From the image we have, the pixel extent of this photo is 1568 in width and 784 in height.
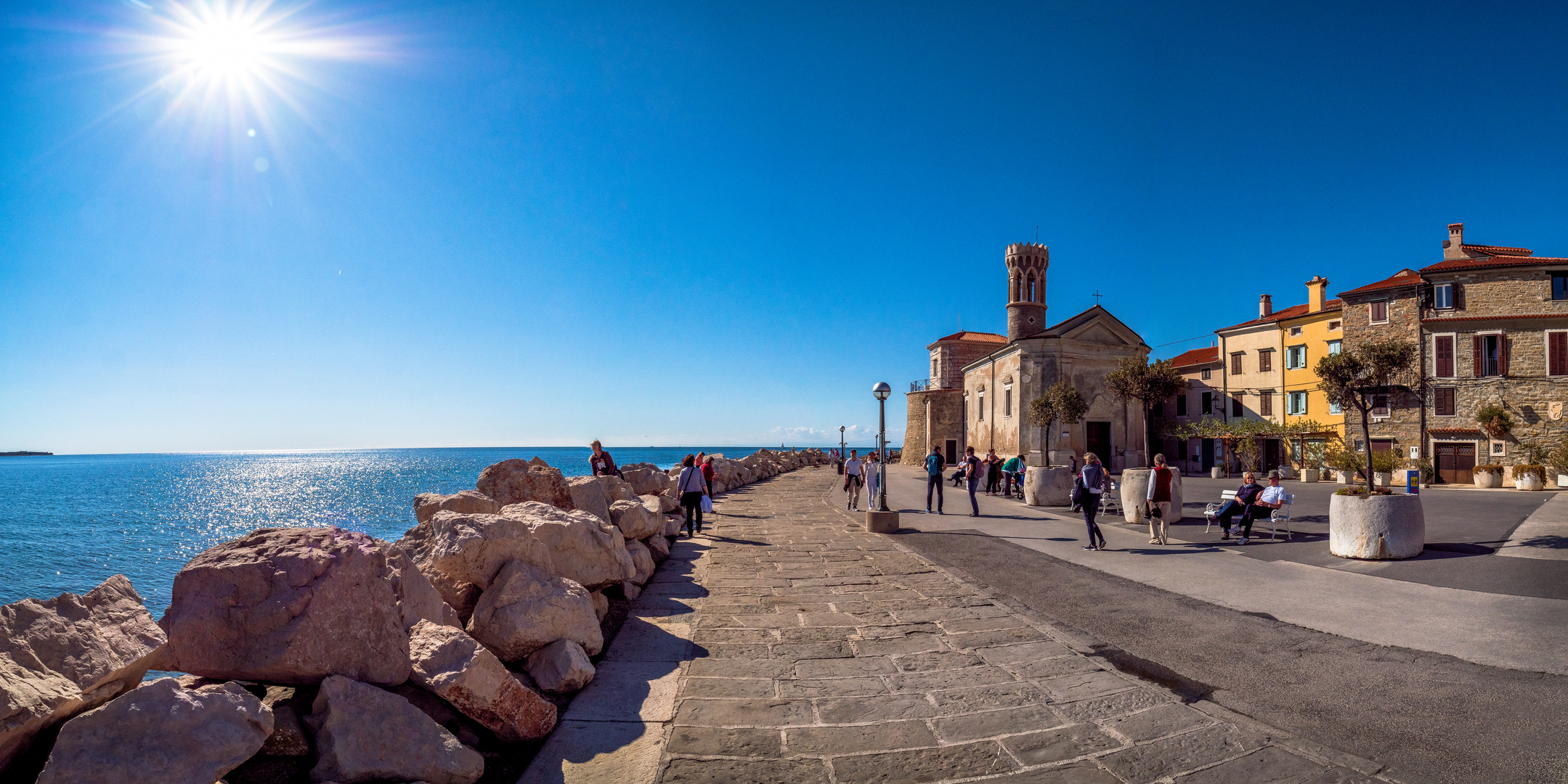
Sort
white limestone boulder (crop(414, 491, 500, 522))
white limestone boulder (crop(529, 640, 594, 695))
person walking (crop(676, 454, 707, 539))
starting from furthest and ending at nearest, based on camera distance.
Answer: person walking (crop(676, 454, 707, 539)), white limestone boulder (crop(414, 491, 500, 522)), white limestone boulder (crop(529, 640, 594, 695))

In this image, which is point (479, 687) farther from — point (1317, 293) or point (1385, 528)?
point (1317, 293)

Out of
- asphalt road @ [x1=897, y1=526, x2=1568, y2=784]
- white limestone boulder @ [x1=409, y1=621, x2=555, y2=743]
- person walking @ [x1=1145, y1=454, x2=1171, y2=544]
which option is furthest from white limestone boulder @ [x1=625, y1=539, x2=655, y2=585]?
person walking @ [x1=1145, y1=454, x2=1171, y2=544]

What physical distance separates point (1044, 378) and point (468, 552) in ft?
118

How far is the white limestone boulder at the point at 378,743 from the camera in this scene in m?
3.05

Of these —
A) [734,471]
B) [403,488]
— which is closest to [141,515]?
[403,488]

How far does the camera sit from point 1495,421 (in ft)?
85.3

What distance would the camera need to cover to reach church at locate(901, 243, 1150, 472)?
36.5m

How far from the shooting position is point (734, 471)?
26.0 m

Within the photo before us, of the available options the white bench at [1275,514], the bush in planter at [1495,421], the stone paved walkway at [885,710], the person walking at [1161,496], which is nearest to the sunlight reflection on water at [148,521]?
the stone paved walkway at [885,710]

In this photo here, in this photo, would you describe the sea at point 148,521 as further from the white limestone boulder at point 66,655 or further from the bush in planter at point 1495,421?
the bush in planter at point 1495,421

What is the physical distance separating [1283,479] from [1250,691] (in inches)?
1290

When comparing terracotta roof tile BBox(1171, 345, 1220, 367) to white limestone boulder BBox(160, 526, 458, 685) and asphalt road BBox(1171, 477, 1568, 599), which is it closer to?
asphalt road BBox(1171, 477, 1568, 599)

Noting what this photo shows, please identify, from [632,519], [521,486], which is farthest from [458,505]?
[632,519]

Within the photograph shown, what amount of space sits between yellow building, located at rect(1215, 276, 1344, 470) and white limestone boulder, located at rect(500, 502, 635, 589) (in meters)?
37.1
